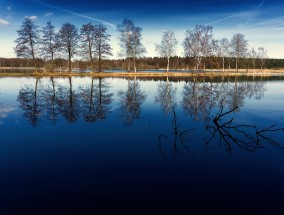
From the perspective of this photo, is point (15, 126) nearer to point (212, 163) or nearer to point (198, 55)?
point (212, 163)

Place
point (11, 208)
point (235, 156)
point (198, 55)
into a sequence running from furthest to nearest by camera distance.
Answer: point (198, 55)
point (235, 156)
point (11, 208)

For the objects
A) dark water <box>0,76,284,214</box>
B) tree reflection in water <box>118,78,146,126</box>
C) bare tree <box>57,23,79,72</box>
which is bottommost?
dark water <box>0,76,284,214</box>

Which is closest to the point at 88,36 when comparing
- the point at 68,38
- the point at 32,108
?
the point at 68,38

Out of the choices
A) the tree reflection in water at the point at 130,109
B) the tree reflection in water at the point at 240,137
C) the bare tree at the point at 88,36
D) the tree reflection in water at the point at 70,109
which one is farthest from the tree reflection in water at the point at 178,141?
the bare tree at the point at 88,36

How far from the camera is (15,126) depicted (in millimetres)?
15062

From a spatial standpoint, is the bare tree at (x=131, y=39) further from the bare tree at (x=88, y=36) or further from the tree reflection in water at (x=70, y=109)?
the tree reflection in water at (x=70, y=109)

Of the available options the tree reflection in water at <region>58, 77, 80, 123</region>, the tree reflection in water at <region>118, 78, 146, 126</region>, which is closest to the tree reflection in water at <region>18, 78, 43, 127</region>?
the tree reflection in water at <region>58, 77, 80, 123</region>

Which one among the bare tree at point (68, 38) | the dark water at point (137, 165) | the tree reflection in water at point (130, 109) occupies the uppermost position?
the bare tree at point (68, 38)

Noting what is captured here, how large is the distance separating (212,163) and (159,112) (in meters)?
10.2

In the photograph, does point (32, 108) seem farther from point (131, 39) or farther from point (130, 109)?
point (131, 39)

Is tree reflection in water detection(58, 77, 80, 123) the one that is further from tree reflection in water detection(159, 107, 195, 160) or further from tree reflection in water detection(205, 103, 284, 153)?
tree reflection in water detection(205, 103, 284, 153)

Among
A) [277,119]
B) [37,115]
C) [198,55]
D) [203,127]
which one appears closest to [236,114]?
[277,119]

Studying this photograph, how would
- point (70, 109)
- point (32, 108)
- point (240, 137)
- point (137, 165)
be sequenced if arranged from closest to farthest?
point (137, 165) < point (240, 137) < point (70, 109) < point (32, 108)

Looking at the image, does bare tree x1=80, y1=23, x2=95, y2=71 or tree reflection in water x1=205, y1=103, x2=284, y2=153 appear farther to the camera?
bare tree x1=80, y1=23, x2=95, y2=71
